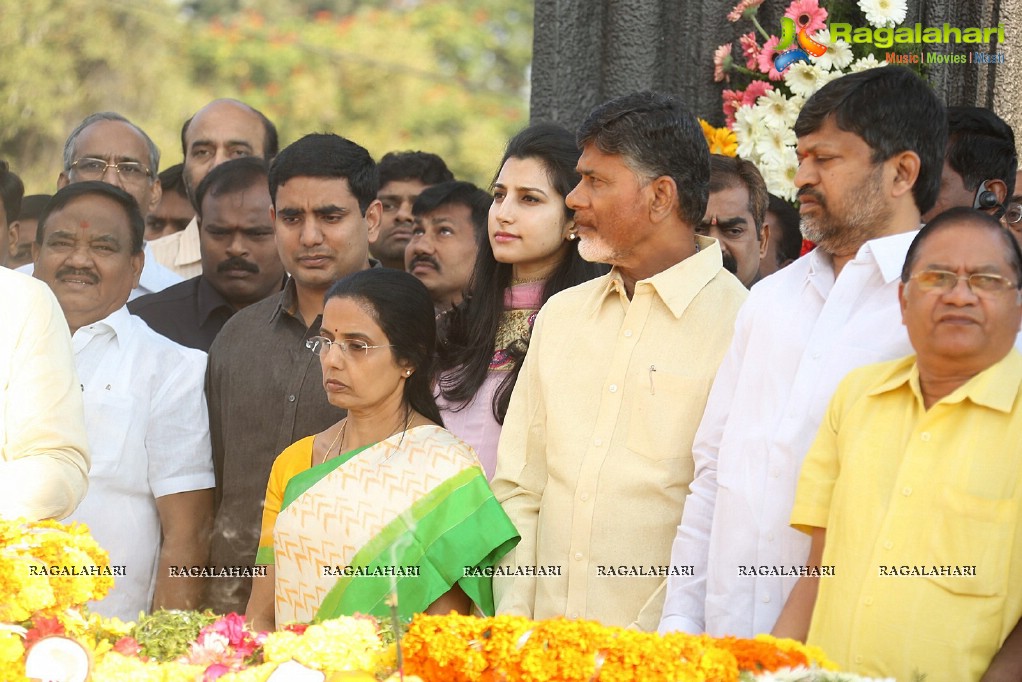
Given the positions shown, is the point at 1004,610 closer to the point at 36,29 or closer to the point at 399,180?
the point at 399,180

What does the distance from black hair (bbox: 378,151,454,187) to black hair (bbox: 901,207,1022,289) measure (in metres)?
3.09

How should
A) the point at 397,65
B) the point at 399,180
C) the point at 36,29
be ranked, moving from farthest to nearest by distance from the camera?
the point at 397,65 < the point at 36,29 < the point at 399,180

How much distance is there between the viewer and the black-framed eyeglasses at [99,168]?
17.2ft

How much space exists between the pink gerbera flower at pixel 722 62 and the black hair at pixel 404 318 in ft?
5.73

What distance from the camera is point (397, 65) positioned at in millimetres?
13258

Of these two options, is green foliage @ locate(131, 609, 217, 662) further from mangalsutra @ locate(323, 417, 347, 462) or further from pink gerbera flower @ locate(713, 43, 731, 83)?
pink gerbera flower @ locate(713, 43, 731, 83)

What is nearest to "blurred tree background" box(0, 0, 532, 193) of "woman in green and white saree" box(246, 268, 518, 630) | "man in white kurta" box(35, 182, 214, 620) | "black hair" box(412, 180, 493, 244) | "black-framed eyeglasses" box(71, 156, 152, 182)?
"black-framed eyeglasses" box(71, 156, 152, 182)

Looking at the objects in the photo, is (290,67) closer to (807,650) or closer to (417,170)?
(417,170)

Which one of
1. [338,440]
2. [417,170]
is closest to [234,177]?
[417,170]

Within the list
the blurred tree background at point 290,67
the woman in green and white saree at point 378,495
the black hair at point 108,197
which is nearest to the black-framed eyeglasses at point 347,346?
the woman in green and white saree at point 378,495

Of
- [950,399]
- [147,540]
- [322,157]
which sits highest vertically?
[322,157]

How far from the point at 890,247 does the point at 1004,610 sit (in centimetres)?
89

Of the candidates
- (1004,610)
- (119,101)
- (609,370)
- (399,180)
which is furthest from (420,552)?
(119,101)

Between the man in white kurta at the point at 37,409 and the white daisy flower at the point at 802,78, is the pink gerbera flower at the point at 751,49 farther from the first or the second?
the man in white kurta at the point at 37,409
